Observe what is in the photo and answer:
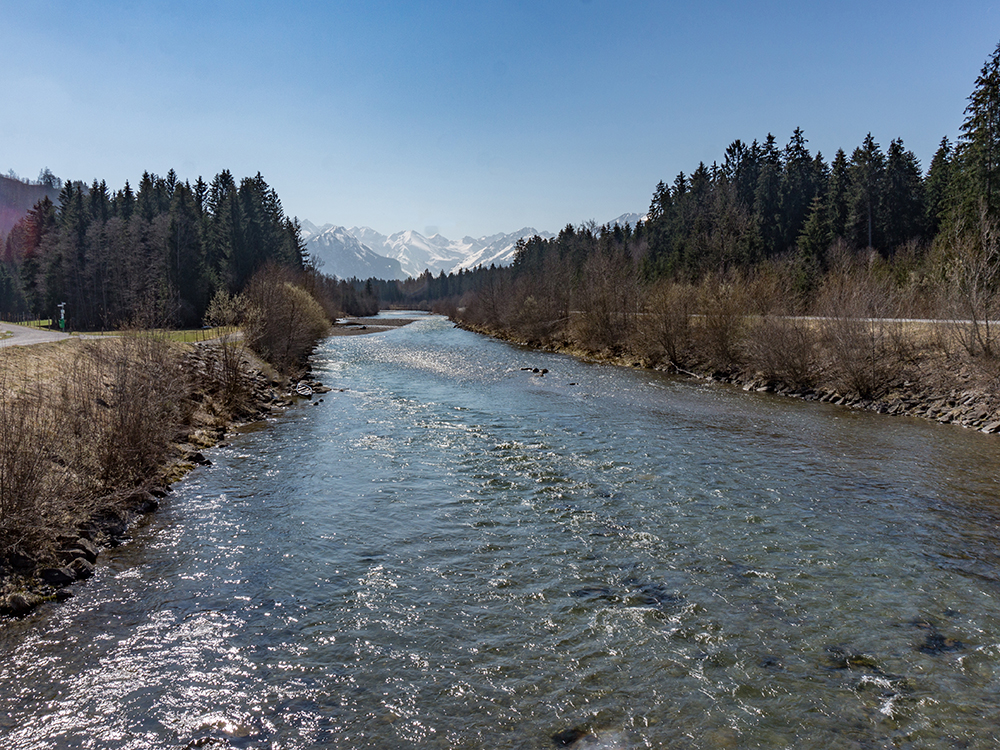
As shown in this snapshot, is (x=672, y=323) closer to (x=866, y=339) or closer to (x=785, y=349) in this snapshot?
(x=785, y=349)

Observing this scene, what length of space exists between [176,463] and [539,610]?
12712 mm

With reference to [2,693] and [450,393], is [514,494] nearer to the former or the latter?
[2,693]

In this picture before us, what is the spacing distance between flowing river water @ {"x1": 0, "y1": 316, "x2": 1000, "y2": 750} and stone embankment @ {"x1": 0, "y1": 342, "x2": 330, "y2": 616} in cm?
43

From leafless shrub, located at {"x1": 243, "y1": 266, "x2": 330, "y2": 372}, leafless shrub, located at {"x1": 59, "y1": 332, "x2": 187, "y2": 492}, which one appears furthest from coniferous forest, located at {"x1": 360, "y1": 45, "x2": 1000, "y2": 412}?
leafless shrub, located at {"x1": 59, "y1": 332, "x2": 187, "y2": 492}

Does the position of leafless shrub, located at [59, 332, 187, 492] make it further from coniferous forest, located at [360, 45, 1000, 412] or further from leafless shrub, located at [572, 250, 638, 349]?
leafless shrub, located at [572, 250, 638, 349]

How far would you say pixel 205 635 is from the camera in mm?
8445

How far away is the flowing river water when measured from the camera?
6676 millimetres

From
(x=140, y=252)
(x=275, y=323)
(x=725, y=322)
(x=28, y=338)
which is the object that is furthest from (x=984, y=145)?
(x=140, y=252)

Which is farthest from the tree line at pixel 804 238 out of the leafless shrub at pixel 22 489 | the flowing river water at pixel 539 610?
the leafless shrub at pixel 22 489

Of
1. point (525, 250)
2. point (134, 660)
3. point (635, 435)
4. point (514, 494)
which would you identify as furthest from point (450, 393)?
point (525, 250)

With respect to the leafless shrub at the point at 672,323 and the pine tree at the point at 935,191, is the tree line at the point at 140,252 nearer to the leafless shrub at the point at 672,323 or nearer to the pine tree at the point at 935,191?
the leafless shrub at the point at 672,323

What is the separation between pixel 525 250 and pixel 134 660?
142527mm

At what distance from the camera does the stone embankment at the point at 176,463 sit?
924 cm

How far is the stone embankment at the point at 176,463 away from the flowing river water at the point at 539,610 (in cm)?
43
